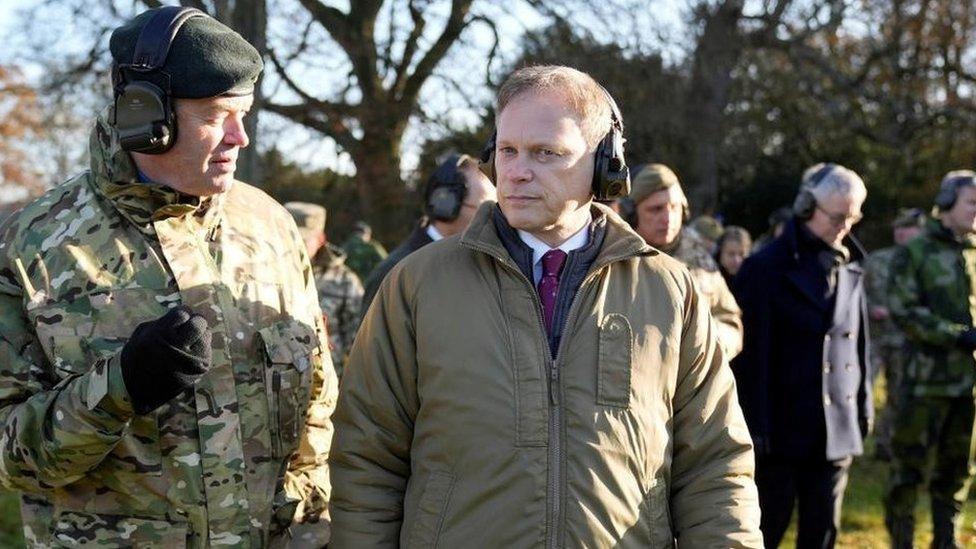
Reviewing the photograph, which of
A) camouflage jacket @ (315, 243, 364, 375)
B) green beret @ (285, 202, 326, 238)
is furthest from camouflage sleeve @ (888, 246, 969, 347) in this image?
green beret @ (285, 202, 326, 238)

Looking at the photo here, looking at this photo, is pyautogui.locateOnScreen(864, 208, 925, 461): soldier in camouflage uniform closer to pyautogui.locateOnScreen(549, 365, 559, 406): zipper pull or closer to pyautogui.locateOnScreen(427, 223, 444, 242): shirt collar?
pyautogui.locateOnScreen(427, 223, 444, 242): shirt collar

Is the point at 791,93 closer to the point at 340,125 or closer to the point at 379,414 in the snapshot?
the point at 340,125

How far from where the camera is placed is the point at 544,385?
10.2ft

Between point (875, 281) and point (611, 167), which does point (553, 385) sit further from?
point (875, 281)

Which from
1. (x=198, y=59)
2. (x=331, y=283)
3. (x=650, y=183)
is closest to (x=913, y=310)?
(x=650, y=183)

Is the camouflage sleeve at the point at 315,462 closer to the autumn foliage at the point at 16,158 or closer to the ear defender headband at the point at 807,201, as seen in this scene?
the ear defender headband at the point at 807,201

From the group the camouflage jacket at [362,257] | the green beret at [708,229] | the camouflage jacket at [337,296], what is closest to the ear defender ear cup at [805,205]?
the camouflage jacket at [337,296]

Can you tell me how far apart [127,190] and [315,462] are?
3.19 ft

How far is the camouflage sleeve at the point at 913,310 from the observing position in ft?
26.2

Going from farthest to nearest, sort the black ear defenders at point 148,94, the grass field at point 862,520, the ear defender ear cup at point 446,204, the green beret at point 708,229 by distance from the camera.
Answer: the green beret at point 708,229, the grass field at point 862,520, the ear defender ear cup at point 446,204, the black ear defenders at point 148,94

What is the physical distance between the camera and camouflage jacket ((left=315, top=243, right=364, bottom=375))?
8.33 m

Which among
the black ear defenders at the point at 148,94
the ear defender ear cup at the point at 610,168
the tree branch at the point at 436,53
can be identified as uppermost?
the tree branch at the point at 436,53

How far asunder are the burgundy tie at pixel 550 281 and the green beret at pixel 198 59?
95cm

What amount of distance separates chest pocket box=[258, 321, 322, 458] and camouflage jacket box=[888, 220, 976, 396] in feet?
19.1
